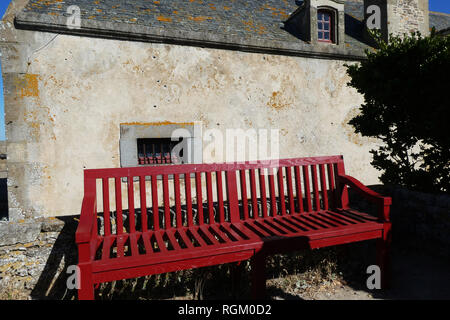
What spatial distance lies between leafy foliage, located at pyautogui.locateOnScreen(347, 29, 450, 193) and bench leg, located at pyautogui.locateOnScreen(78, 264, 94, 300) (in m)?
3.66

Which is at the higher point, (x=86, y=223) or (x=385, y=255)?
(x=86, y=223)

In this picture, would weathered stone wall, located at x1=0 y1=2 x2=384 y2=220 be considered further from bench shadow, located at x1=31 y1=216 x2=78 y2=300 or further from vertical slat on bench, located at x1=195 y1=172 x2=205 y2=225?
vertical slat on bench, located at x1=195 y1=172 x2=205 y2=225

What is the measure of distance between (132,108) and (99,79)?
2.35 feet

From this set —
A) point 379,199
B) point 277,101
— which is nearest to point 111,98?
point 277,101

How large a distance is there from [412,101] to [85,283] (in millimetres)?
3906

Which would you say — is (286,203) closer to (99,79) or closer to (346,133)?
(99,79)

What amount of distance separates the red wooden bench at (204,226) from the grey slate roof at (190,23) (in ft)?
11.7

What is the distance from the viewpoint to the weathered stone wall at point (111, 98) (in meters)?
4.70

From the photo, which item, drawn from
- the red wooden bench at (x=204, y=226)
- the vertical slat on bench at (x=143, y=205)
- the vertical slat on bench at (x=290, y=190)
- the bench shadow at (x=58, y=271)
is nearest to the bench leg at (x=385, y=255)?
the red wooden bench at (x=204, y=226)

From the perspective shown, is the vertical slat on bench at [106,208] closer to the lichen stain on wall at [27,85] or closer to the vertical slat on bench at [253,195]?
the vertical slat on bench at [253,195]

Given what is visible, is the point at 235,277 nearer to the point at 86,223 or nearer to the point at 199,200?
the point at 199,200

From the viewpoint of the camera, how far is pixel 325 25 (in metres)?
6.88

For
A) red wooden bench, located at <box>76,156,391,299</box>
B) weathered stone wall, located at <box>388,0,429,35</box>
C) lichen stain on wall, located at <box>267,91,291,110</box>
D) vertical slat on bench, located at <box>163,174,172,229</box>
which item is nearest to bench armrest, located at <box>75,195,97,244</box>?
red wooden bench, located at <box>76,156,391,299</box>

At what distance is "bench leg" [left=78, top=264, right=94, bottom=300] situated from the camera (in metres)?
1.72
